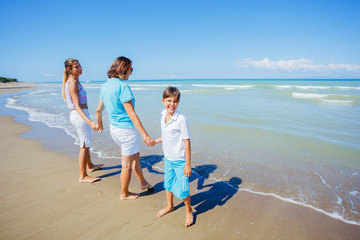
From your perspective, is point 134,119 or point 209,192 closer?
point 134,119

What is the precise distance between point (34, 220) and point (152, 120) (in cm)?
579

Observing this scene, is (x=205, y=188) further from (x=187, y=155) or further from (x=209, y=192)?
(x=187, y=155)

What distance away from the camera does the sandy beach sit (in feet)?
7.49

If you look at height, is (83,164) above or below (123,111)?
below

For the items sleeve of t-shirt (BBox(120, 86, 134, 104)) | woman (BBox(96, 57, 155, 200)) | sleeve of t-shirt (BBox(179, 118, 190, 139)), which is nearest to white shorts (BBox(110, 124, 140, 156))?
woman (BBox(96, 57, 155, 200))

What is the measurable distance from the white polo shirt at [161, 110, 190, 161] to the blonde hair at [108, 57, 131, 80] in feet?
2.75

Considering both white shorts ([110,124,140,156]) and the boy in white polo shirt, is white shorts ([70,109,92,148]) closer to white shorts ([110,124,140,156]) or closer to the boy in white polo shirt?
white shorts ([110,124,140,156])

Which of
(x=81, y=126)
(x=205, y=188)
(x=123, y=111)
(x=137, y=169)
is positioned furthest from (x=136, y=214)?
(x=81, y=126)

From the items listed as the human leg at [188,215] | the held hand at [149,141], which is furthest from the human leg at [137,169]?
the human leg at [188,215]

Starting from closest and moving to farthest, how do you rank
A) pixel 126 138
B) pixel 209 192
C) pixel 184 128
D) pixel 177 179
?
pixel 184 128, pixel 177 179, pixel 126 138, pixel 209 192

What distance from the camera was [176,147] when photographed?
2.29 m

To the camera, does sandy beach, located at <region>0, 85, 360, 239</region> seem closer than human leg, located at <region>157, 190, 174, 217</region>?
Yes

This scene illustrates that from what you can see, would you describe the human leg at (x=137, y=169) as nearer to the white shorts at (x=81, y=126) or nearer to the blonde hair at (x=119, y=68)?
the white shorts at (x=81, y=126)

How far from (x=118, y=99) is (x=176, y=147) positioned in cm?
100
